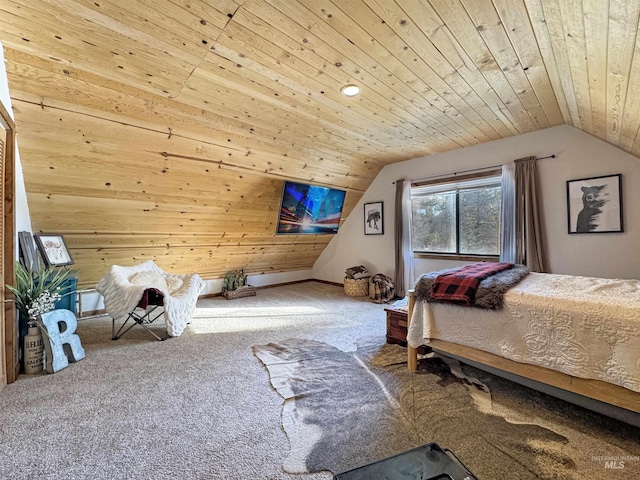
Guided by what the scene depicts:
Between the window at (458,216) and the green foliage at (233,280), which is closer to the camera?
the window at (458,216)

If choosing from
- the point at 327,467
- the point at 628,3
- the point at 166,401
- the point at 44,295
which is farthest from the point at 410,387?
the point at 44,295

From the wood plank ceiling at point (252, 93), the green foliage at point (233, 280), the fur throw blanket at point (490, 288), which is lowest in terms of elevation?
the green foliage at point (233, 280)

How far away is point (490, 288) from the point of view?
1896 millimetres

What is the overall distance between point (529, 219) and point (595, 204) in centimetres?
59

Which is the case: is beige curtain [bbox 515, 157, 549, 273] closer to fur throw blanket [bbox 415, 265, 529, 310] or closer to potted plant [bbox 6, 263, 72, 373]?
fur throw blanket [bbox 415, 265, 529, 310]

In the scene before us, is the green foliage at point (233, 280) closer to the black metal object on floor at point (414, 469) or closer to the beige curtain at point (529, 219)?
the beige curtain at point (529, 219)

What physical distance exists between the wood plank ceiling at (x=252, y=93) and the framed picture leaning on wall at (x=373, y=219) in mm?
1162

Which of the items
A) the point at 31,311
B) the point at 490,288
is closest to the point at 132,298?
the point at 31,311

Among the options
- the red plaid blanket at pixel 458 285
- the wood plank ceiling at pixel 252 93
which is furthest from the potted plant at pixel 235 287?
the red plaid blanket at pixel 458 285

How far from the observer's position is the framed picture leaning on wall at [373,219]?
5109mm

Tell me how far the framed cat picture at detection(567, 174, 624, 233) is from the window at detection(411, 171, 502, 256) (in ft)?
2.47

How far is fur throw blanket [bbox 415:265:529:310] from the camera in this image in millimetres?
1841

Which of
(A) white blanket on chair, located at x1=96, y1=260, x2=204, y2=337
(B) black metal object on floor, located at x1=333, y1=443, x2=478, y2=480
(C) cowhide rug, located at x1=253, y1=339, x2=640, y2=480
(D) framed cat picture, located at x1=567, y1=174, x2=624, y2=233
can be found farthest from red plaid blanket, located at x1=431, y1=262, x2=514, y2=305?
(A) white blanket on chair, located at x1=96, y1=260, x2=204, y2=337

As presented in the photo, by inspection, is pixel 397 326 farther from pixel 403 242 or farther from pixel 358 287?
pixel 358 287
